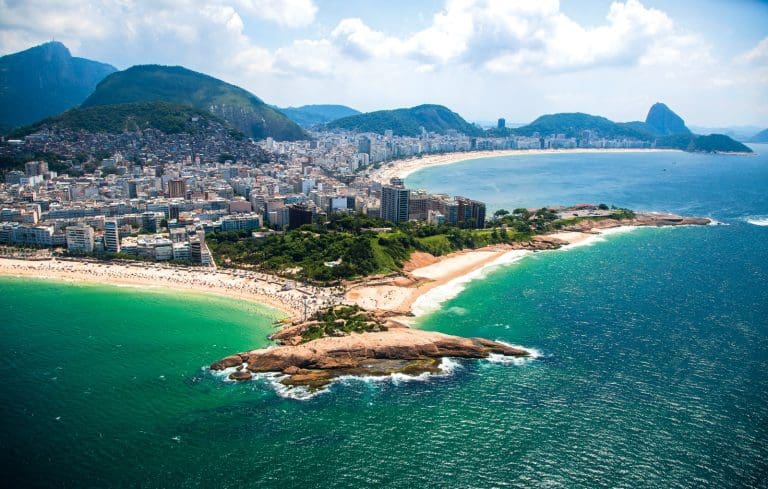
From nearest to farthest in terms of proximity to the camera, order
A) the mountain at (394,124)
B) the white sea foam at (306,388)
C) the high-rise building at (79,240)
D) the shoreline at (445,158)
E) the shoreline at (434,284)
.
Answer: the white sea foam at (306,388) < the shoreline at (434,284) < the high-rise building at (79,240) < the shoreline at (445,158) < the mountain at (394,124)

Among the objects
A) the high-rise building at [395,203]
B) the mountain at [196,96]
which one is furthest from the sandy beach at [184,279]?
the mountain at [196,96]

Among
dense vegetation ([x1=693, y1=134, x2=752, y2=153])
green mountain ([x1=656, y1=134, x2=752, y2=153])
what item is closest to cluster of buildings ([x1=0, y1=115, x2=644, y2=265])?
dense vegetation ([x1=693, y1=134, x2=752, y2=153])

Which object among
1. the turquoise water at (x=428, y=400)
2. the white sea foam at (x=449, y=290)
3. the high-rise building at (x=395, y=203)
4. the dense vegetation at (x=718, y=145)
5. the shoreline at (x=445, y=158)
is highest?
the dense vegetation at (x=718, y=145)

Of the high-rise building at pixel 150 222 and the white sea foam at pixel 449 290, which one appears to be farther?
the high-rise building at pixel 150 222

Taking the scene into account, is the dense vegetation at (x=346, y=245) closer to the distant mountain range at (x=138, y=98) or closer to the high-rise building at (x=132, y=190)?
the high-rise building at (x=132, y=190)

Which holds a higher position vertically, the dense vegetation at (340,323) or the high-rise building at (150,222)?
the high-rise building at (150,222)

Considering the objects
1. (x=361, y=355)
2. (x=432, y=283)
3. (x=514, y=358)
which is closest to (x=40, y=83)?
(x=432, y=283)

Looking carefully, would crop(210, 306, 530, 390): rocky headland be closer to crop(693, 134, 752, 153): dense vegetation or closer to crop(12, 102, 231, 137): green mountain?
crop(12, 102, 231, 137): green mountain
